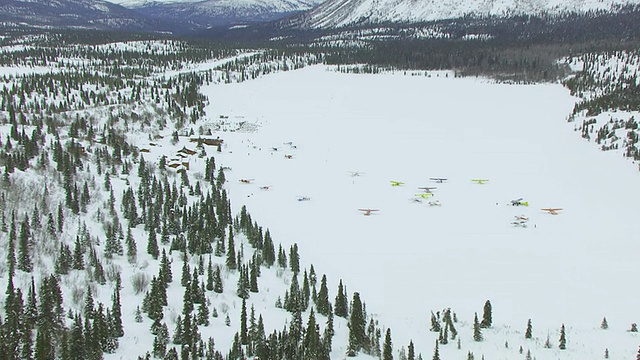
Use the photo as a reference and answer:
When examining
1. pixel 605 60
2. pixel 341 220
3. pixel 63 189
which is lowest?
pixel 341 220

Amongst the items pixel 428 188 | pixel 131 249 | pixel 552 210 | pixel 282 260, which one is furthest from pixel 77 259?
pixel 552 210

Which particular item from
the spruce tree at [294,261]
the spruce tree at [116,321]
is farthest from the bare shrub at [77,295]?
the spruce tree at [294,261]

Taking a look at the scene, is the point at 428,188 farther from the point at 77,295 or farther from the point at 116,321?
the point at 116,321

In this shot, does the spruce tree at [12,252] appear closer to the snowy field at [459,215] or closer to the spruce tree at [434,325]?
the snowy field at [459,215]

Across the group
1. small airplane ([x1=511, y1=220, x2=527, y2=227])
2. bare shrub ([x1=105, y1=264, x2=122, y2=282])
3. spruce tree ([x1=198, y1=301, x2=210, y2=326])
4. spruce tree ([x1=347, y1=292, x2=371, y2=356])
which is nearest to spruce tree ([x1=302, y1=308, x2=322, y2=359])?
spruce tree ([x1=347, y1=292, x2=371, y2=356])

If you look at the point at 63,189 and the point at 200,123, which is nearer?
the point at 63,189

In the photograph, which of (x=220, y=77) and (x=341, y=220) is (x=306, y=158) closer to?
(x=341, y=220)

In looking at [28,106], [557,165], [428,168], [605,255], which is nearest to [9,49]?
[28,106]

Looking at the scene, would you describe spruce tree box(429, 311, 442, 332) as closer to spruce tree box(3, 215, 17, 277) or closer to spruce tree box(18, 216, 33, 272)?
spruce tree box(3, 215, 17, 277)
